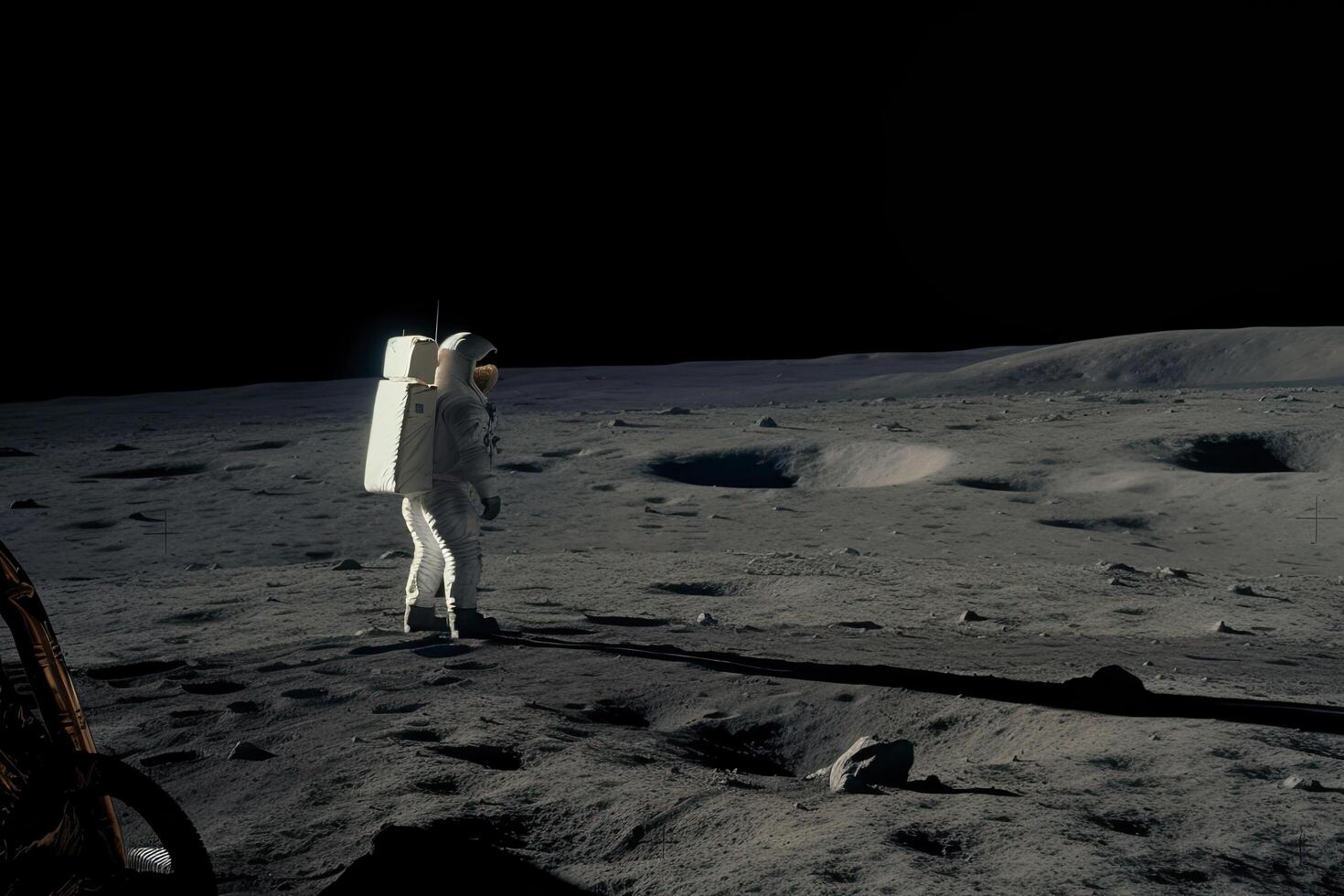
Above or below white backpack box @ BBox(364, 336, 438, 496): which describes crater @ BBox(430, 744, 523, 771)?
below

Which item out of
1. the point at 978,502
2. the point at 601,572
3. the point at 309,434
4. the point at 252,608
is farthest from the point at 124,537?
the point at 978,502

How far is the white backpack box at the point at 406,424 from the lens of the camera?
9.70 ft

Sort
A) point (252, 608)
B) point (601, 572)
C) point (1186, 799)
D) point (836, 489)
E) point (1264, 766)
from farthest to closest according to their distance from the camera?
point (836, 489) < point (601, 572) < point (252, 608) < point (1264, 766) < point (1186, 799)

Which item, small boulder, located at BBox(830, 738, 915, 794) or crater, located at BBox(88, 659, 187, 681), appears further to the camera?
crater, located at BBox(88, 659, 187, 681)

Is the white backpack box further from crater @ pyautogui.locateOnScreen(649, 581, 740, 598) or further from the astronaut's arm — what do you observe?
crater @ pyautogui.locateOnScreen(649, 581, 740, 598)

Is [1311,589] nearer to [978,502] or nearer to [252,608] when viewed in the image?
[978,502]

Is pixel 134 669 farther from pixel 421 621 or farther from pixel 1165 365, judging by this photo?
pixel 1165 365

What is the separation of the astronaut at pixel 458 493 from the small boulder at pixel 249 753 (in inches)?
37.1

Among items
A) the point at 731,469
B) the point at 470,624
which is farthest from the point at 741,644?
the point at 731,469

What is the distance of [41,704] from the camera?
0.91m

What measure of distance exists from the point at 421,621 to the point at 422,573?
0.43ft

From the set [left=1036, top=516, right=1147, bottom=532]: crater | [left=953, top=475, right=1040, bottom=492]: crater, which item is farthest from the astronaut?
[left=953, top=475, right=1040, bottom=492]: crater

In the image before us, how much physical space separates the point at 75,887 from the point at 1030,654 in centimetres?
229

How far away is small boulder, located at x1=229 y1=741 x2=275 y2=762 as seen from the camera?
201 cm
